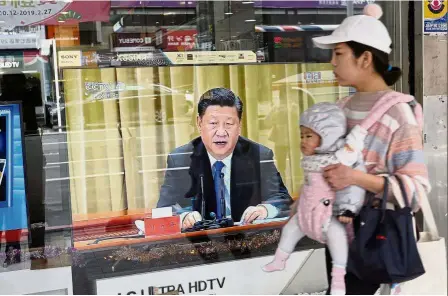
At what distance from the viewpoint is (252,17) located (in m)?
4.23

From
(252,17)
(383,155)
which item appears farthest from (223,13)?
(383,155)

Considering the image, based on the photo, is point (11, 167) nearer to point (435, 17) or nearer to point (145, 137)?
point (145, 137)

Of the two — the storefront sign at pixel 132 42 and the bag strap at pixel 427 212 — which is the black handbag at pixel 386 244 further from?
the storefront sign at pixel 132 42

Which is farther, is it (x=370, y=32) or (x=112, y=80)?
(x=112, y=80)

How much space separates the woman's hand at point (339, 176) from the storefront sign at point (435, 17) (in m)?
1.71

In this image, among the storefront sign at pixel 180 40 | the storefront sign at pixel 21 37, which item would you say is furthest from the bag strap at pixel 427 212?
the storefront sign at pixel 21 37

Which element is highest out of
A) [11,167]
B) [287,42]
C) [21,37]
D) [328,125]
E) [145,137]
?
[21,37]

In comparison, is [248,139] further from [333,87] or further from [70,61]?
[70,61]

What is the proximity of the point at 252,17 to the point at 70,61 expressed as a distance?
1.30 metres

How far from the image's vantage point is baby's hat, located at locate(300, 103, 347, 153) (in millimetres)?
2510

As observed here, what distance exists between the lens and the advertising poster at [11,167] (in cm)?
362

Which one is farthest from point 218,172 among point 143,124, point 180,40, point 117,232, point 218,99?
point 180,40

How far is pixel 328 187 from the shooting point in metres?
2.55

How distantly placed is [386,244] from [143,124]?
78.4 inches
